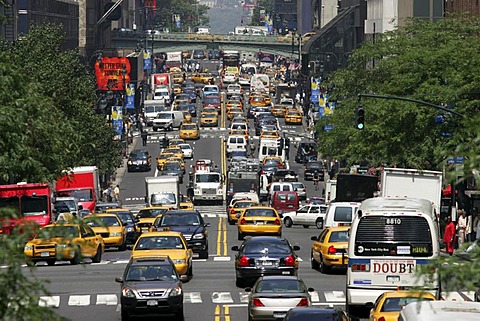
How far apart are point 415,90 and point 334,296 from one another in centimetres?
2842

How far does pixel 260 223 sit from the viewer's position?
52500 millimetres

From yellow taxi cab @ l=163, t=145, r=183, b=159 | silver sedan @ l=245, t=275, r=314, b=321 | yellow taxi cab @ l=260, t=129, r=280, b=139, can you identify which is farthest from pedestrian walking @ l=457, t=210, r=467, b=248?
yellow taxi cab @ l=260, t=129, r=280, b=139

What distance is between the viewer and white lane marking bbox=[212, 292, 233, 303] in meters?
34.4

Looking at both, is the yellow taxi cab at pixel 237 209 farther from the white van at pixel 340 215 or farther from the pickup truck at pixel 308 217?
the white van at pixel 340 215

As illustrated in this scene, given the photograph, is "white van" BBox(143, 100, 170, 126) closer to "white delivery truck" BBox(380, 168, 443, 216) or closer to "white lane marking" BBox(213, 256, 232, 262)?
"white delivery truck" BBox(380, 168, 443, 216)

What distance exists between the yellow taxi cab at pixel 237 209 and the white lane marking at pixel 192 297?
28149mm

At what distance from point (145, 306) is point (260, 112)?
108 meters

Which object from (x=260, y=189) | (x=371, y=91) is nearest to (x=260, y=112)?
(x=260, y=189)

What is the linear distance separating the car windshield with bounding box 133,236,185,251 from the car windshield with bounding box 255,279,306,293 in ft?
29.1

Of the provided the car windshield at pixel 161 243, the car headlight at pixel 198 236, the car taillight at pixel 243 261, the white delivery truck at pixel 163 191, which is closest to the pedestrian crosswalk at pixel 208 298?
the car taillight at pixel 243 261

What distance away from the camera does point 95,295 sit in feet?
116

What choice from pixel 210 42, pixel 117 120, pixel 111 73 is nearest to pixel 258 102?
pixel 111 73

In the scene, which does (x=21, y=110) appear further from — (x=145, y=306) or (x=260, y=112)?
(x=260, y=112)

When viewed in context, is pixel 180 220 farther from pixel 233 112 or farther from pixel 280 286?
pixel 233 112
